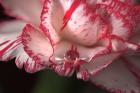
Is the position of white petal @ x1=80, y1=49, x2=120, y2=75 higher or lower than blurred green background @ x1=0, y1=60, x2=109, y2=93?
higher

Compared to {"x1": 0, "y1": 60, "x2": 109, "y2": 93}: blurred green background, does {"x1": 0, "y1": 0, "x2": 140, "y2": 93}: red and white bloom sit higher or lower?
higher

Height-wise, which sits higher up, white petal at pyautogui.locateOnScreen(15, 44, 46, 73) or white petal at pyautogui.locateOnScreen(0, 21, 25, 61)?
white petal at pyautogui.locateOnScreen(0, 21, 25, 61)

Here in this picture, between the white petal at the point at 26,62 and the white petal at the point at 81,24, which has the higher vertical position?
the white petal at the point at 81,24

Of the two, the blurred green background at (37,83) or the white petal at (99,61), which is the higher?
the white petal at (99,61)

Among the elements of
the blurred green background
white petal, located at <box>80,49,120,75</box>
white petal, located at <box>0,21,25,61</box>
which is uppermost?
white petal, located at <box>0,21,25,61</box>

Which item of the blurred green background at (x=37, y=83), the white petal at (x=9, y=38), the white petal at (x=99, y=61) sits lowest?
the blurred green background at (x=37, y=83)

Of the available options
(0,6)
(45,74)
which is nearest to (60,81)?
(45,74)

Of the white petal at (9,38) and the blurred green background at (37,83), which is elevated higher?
the white petal at (9,38)

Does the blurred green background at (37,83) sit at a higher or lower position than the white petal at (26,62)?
lower

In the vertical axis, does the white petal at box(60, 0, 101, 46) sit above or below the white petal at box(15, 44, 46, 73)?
above
